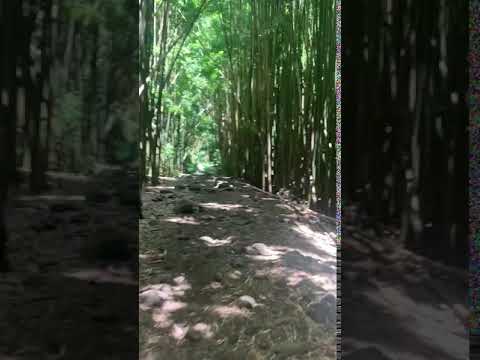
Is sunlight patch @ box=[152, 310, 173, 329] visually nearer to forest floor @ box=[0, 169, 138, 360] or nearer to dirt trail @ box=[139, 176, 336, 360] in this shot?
dirt trail @ box=[139, 176, 336, 360]

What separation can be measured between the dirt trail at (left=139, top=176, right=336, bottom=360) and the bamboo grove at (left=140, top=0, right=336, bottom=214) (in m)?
0.25

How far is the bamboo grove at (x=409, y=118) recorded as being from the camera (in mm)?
1221

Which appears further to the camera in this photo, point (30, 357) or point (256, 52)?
point (256, 52)

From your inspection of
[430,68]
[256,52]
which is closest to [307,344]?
[430,68]

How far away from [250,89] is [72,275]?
211 centimetres

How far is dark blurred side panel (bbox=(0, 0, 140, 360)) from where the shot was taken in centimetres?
102

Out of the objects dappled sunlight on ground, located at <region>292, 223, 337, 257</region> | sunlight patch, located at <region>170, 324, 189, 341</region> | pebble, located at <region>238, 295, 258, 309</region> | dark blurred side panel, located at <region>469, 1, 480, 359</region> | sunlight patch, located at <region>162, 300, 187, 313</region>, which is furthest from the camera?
dappled sunlight on ground, located at <region>292, 223, 337, 257</region>

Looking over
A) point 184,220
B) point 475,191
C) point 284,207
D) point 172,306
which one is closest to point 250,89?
point 284,207

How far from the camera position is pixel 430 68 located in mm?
1251

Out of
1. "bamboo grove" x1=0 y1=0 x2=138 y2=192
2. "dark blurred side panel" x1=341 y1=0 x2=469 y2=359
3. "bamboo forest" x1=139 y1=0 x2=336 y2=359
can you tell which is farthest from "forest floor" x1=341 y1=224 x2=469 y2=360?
"bamboo grove" x1=0 y1=0 x2=138 y2=192

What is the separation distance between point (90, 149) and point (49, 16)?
1.17ft

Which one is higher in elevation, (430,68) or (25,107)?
(430,68)

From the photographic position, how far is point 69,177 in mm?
1045

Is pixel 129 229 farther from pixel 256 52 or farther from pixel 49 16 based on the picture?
pixel 256 52
